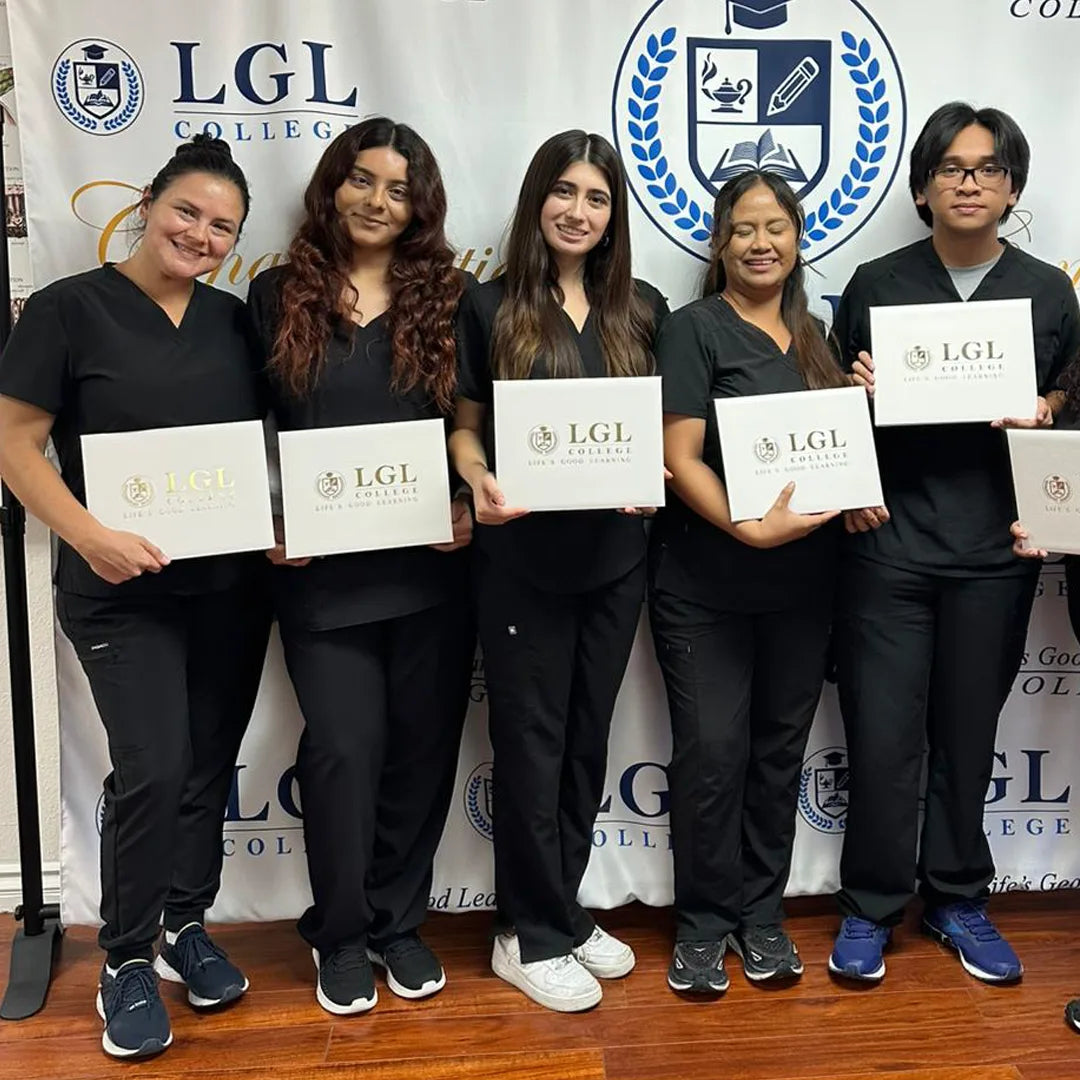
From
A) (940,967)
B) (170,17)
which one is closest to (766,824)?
(940,967)

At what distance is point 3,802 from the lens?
227 cm

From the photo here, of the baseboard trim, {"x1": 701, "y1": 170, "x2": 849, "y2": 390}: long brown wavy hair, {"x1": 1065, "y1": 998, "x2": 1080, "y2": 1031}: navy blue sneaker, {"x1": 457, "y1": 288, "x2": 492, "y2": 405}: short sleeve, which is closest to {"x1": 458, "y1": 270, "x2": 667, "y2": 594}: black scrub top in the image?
{"x1": 457, "y1": 288, "x2": 492, "y2": 405}: short sleeve

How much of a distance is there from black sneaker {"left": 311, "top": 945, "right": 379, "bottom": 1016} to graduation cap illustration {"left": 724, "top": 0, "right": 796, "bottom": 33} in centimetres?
191

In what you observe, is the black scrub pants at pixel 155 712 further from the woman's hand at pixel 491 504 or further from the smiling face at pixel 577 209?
the smiling face at pixel 577 209

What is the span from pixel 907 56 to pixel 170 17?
4.69 feet

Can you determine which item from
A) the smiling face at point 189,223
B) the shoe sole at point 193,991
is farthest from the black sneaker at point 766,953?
the smiling face at point 189,223

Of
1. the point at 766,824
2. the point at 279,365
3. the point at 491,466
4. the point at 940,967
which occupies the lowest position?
the point at 940,967

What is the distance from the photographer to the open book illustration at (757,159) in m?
2.13

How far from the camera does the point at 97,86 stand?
1.98 metres

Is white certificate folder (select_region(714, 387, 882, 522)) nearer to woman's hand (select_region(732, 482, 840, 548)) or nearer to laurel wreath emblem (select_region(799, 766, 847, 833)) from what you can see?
woman's hand (select_region(732, 482, 840, 548))

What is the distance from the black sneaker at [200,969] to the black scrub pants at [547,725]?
521mm

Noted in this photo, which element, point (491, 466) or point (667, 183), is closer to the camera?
point (491, 466)

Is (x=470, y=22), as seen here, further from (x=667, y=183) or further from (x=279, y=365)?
(x=279, y=365)

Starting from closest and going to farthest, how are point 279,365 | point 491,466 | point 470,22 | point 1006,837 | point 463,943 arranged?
point 279,365, point 491,466, point 470,22, point 463,943, point 1006,837
